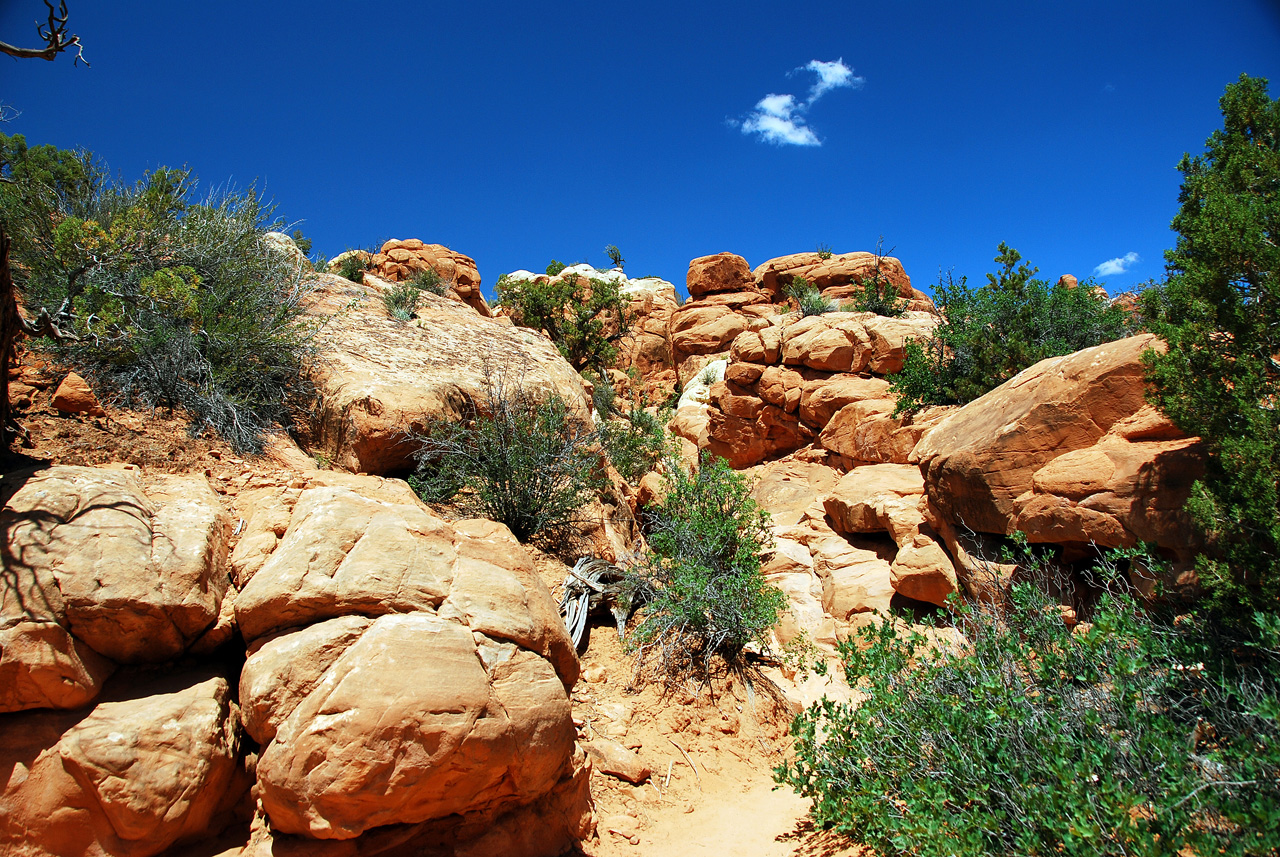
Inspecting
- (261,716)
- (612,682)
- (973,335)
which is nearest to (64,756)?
(261,716)

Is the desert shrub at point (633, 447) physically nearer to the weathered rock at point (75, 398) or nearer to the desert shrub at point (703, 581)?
the desert shrub at point (703, 581)

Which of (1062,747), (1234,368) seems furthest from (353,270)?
(1062,747)

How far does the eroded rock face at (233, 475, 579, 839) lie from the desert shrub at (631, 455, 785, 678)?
6.96 ft

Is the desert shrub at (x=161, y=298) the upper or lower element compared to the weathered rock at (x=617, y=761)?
upper

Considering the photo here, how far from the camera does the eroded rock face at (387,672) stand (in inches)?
125

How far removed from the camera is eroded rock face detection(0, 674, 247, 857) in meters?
2.98

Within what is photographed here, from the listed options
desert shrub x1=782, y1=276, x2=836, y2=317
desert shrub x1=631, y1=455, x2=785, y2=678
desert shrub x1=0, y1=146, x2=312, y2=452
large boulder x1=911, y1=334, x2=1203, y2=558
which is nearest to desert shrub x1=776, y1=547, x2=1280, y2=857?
large boulder x1=911, y1=334, x2=1203, y2=558

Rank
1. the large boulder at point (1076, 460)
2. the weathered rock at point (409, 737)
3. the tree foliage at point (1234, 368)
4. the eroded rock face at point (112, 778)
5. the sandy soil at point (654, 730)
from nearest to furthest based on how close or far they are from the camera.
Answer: the eroded rock face at point (112, 778), the weathered rock at point (409, 737), the tree foliage at point (1234, 368), the sandy soil at point (654, 730), the large boulder at point (1076, 460)

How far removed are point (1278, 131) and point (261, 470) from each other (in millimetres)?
8725

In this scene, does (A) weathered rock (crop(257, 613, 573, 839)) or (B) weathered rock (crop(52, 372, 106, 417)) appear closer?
(A) weathered rock (crop(257, 613, 573, 839))

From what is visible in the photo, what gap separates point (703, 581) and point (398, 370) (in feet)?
15.8

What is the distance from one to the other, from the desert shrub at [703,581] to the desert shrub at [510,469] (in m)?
1.26

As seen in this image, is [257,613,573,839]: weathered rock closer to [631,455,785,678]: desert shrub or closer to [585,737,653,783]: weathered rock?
[585,737,653,783]: weathered rock

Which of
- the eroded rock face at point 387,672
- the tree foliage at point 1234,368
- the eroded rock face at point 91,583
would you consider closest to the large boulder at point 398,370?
the eroded rock face at point 387,672
